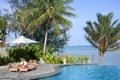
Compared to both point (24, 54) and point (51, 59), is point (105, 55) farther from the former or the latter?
point (24, 54)

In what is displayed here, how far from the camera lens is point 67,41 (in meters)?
30.0

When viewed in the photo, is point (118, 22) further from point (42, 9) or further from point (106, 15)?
point (42, 9)

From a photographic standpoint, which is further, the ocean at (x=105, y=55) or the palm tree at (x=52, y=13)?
the ocean at (x=105, y=55)

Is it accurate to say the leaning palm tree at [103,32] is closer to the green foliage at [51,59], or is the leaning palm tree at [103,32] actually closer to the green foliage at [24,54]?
the green foliage at [51,59]

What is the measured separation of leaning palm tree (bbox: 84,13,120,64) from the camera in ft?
81.9

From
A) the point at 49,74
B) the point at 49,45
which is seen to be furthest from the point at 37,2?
the point at 49,74

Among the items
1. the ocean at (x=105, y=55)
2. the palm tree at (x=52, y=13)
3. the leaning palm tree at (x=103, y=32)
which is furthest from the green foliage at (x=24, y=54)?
the leaning palm tree at (x=103, y=32)

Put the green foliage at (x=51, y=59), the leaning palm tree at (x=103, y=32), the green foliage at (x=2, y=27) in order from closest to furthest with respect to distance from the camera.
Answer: the green foliage at (x=51, y=59) → the leaning palm tree at (x=103, y=32) → the green foliage at (x=2, y=27)

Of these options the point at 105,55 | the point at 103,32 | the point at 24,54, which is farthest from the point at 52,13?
the point at 105,55

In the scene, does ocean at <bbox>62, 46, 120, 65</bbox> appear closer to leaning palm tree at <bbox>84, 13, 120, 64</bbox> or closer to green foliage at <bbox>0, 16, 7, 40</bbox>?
leaning palm tree at <bbox>84, 13, 120, 64</bbox>

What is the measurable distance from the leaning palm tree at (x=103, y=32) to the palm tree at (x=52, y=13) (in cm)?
233

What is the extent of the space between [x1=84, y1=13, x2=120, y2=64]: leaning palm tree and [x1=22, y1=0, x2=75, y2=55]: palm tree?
2332 mm

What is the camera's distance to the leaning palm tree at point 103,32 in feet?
81.9

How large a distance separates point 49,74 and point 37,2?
461 inches
